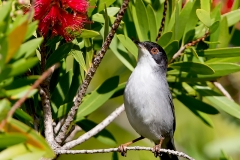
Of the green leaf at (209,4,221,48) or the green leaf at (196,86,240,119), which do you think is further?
the green leaf at (196,86,240,119)

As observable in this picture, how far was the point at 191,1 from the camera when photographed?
4.04 meters

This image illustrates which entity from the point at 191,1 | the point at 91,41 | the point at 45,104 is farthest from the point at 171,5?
the point at 45,104

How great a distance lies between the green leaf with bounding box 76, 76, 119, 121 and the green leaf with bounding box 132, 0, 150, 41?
18.3 inches

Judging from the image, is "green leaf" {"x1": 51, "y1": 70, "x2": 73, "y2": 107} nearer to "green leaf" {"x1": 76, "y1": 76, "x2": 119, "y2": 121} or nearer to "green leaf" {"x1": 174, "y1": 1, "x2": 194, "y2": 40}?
"green leaf" {"x1": 76, "y1": 76, "x2": 119, "y2": 121}

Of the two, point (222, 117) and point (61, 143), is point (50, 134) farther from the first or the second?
point (222, 117)

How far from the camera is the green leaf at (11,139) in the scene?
200cm

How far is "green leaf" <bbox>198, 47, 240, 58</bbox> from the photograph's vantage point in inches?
157

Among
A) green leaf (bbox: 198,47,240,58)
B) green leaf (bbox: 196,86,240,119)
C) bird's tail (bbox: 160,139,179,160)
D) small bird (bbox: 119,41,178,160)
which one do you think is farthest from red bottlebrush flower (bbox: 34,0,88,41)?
bird's tail (bbox: 160,139,179,160)

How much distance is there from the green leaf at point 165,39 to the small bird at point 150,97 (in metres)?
0.16

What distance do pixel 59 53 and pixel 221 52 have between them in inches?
59.9

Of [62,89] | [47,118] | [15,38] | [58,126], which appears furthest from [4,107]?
[62,89]

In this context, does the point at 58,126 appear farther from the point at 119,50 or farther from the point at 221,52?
the point at 221,52

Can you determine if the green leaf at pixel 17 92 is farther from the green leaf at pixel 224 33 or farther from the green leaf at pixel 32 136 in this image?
the green leaf at pixel 224 33

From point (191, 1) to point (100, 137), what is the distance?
1494mm
